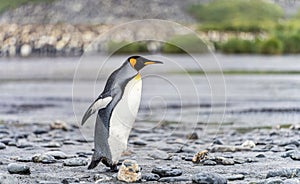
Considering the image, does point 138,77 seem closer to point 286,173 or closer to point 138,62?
point 138,62

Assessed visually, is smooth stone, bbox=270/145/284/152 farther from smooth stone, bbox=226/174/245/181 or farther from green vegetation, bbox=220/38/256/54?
green vegetation, bbox=220/38/256/54

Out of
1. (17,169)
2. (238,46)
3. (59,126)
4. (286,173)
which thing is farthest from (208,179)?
(238,46)

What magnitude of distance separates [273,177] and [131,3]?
4.16 metres

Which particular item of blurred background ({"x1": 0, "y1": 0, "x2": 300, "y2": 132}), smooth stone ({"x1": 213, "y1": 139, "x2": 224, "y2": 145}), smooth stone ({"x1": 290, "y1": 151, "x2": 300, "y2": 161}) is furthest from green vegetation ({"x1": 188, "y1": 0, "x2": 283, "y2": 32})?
smooth stone ({"x1": 290, "y1": 151, "x2": 300, "y2": 161})

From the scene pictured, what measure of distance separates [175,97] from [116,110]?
209 inches

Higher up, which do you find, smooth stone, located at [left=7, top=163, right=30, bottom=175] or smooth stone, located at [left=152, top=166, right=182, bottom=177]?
smooth stone, located at [left=152, top=166, right=182, bottom=177]

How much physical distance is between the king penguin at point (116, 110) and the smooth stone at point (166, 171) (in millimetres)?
250

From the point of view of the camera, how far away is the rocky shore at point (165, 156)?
3.32m

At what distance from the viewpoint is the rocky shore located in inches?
131

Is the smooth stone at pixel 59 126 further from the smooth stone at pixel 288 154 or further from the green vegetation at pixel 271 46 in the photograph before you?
the green vegetation at pixel 271 46

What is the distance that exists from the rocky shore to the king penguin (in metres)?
0.11

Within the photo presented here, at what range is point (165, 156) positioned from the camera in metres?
4.05

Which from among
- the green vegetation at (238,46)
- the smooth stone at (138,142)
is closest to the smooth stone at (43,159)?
the smooth stone at (138,142)

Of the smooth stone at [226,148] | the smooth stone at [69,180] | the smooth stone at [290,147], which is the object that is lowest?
the smooth stone at [69,180]
